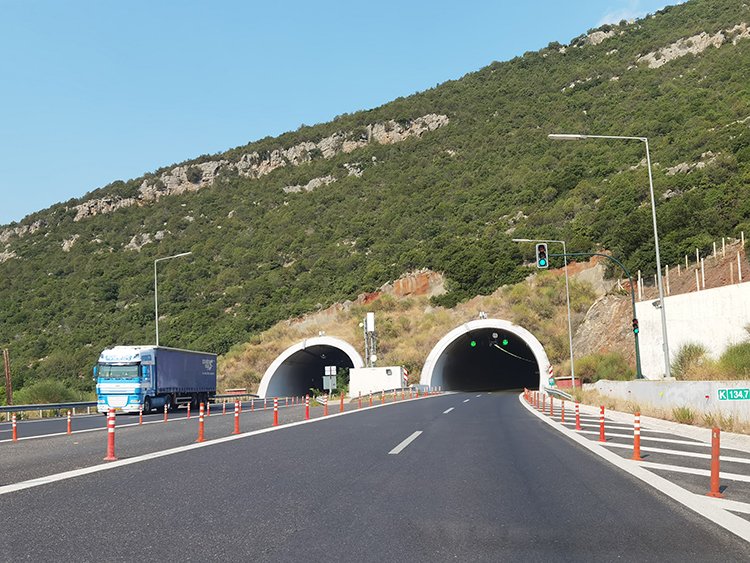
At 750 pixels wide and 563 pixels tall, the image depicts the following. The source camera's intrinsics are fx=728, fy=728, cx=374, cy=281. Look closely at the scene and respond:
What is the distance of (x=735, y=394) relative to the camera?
16.5m

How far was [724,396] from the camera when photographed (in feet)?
56.0

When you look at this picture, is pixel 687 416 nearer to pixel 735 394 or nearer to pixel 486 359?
pixel 735 394

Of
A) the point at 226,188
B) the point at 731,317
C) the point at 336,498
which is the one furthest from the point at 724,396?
the point at 226,188

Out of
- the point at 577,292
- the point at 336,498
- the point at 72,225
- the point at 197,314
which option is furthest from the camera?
the point at 72,225

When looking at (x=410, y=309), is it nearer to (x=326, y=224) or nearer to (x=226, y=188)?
(x=326, y=224)

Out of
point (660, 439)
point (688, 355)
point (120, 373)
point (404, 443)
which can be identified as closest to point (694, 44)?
point (688, 355)

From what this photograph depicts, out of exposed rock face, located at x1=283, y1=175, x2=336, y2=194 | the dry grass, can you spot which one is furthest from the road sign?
A: exposed rock face, located at x1=283, y1=175, x2=336, y2=194

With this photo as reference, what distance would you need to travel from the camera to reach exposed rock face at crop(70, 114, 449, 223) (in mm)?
116938

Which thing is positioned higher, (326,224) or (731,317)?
(326,224)

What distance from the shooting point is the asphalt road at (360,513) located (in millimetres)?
5910

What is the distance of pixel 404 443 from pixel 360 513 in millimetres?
7530

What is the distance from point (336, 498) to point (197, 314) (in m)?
75.4

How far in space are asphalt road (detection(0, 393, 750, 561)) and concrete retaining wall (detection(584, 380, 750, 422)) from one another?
19.9 feet

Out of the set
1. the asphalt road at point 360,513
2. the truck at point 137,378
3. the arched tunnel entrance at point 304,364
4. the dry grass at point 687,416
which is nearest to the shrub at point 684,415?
the dry grass at point 687,416
